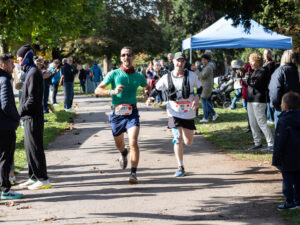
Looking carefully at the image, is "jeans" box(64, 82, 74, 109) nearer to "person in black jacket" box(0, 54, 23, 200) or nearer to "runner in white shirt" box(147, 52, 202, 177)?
"runner in white shirt" box(147, 52, 202, 177)

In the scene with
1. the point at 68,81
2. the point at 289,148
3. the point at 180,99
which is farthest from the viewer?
the point at 68,81

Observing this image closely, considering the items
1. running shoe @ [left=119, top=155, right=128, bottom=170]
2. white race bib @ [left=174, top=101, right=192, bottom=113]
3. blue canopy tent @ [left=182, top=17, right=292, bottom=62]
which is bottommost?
running shoe @ [left=119, top=155, right=128, bottom=170]

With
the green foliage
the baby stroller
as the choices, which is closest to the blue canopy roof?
the baby stroller

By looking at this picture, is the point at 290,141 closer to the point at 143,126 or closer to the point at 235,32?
the point at 143,126

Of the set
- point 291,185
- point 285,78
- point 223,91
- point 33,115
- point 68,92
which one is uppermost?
point 285,78

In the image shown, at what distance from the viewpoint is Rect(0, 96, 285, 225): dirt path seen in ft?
17.9

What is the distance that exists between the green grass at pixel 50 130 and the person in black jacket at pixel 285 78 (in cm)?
478

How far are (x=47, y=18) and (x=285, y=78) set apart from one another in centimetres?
586

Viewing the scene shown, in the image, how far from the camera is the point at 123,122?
7.26 m

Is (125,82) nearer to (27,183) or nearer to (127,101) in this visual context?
(127,101)

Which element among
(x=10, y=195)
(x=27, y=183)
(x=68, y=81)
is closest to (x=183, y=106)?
(x=27, y=183)

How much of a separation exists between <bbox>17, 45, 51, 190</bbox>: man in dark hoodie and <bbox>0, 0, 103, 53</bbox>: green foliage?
2.83 m

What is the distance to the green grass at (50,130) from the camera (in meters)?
9.37

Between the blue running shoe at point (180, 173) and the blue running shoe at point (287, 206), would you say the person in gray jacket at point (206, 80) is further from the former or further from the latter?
the blue running shoe at point (287, 206)
